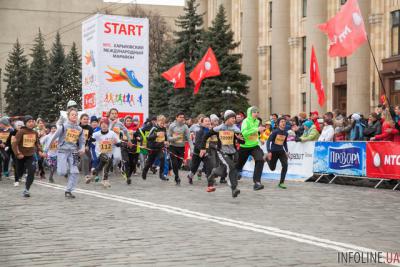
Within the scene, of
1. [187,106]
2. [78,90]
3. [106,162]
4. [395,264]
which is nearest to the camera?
[395,264]

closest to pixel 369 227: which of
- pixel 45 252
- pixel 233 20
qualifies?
pixel 45 252

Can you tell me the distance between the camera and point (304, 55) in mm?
48656

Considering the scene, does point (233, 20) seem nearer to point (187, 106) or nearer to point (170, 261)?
point (187, 106)

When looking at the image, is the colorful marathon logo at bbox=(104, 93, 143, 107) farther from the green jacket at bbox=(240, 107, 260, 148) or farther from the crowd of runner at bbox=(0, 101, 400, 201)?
the green jacket at bbox=(240, 107, 260, 148)

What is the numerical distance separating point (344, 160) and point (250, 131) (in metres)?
4.31

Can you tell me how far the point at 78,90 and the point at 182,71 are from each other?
33730 millimetres

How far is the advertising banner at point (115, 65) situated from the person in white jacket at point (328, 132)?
6488 millimetres

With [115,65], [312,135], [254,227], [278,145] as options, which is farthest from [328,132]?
[254,227]

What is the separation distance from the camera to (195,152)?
20.8 metres

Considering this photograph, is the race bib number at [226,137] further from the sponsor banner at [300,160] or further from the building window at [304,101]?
the building window at [304,101]

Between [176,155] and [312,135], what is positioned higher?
[312,135]

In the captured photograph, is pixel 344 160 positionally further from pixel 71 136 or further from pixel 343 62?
pixel 343 62

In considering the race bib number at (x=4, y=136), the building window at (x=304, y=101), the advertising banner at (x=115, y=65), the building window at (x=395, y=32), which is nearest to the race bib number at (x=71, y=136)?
the race bib number at (x=4, y=136)

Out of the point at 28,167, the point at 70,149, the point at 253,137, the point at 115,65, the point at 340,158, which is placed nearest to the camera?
the point at 70,149
